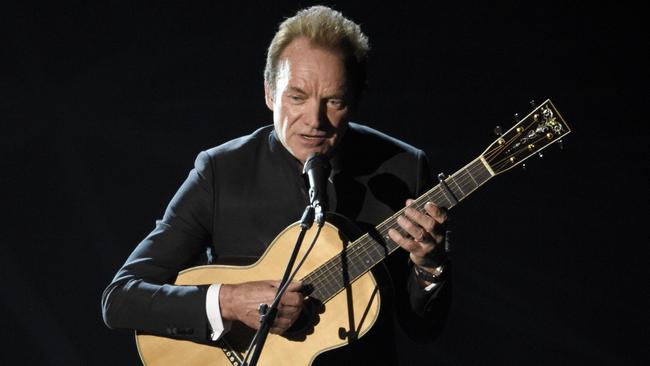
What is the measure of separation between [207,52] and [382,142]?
1.43 m

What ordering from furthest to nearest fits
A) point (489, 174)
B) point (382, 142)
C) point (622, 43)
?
point (622, 43) → point (382, 142) → point (489, 174)

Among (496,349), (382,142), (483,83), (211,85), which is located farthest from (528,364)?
(211,85)

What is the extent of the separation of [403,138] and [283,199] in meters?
1.38

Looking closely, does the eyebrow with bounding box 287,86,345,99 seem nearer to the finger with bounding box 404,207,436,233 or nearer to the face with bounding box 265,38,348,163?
the face with bounding box 265,38,348,163

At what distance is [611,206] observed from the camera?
3988 millimetres

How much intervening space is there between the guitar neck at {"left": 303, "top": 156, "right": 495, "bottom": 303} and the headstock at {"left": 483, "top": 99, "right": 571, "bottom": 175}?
36mm

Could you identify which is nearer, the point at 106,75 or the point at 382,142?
the point at 382,142

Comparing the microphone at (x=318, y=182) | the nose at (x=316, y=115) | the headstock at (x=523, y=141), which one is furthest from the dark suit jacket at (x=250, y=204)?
the microphone at (x=318, y=182)

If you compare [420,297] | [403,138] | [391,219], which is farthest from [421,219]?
[403,138]

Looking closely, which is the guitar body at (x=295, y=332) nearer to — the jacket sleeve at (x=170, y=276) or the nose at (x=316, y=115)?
the jacket sleeve at (x=170, y=276)

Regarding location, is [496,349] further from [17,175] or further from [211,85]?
[17,175]

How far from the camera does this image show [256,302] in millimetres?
2480

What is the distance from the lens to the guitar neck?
248 centimetres

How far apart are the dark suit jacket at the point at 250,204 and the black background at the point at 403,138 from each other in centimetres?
119
